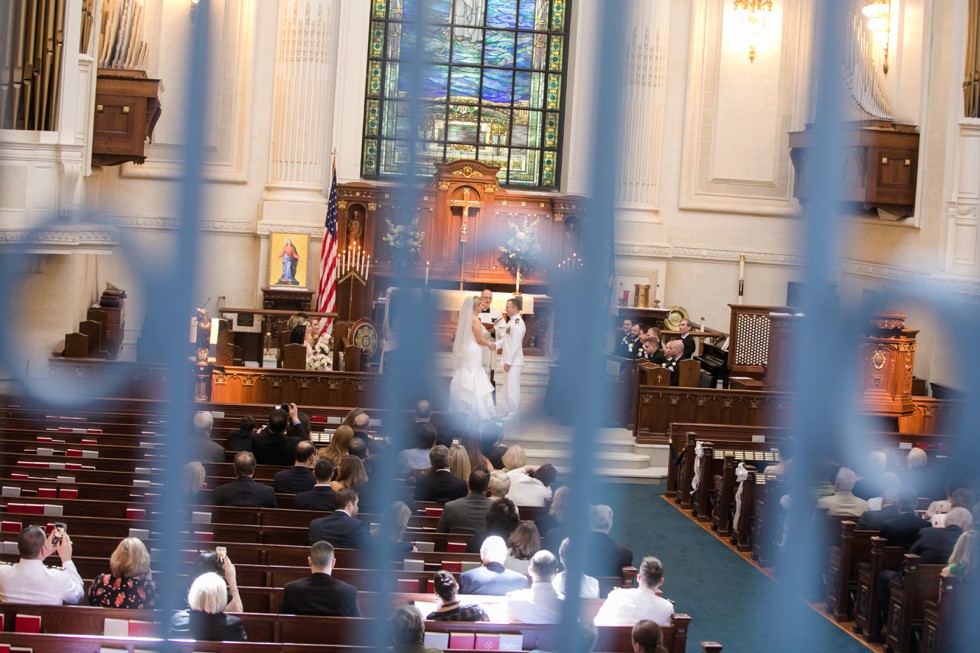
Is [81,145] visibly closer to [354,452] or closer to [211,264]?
[354,452]

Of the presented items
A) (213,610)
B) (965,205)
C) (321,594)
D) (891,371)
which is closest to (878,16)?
(891,371)

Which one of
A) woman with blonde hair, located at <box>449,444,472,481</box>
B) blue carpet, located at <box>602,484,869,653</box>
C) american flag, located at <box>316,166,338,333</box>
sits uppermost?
american flag, located at <box>316,166,338,333</box>

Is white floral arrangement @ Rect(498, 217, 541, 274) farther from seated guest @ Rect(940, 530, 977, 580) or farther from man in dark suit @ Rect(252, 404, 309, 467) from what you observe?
man in dark suit @ Rect(252, 404, 309, 467)

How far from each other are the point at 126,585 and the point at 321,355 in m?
7.79

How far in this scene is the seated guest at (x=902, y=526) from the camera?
7926 mm

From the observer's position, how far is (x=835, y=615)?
8.23 metres

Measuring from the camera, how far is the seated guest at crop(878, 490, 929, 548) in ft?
26.0

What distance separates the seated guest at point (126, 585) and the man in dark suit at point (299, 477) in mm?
2778

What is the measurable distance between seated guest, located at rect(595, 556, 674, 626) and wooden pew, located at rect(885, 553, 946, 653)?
219 centimetres

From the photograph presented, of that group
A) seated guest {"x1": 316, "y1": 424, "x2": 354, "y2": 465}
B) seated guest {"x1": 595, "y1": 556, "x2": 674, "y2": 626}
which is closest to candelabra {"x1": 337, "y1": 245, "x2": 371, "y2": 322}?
seated guest {"x1": 316, "y1": 424, "x2": 354, "y2": 465}

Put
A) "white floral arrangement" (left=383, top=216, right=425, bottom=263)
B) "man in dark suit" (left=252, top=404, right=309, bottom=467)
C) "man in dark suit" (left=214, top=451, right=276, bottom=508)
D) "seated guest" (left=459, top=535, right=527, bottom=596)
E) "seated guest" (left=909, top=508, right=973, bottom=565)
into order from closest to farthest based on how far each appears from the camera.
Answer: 1. "white floral arrangement" (left=383, top=216, right=425, bottom=263)
2. "seated guest" (left=459, top=535, right=527, bottom=596)
3. "man in dark suit" (left=214, top=451, right=276, bottom=508)
4. "seated guest" (left=909, top=508, right=973, bottom=565)
5. "man in dark suit" (left=252, top=404, right=309, bottom=467)

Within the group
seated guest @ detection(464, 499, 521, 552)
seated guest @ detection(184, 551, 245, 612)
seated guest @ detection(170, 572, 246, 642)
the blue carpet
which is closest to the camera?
seated guest @ detection(170, 572, 246, 642)

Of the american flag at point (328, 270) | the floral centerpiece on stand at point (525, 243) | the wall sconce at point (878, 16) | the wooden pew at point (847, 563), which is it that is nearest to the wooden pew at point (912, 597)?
the wooden pew at point (847, 563)

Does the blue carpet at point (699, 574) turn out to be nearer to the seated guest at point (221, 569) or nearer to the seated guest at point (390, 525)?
the seated guest at point (221, 569)
